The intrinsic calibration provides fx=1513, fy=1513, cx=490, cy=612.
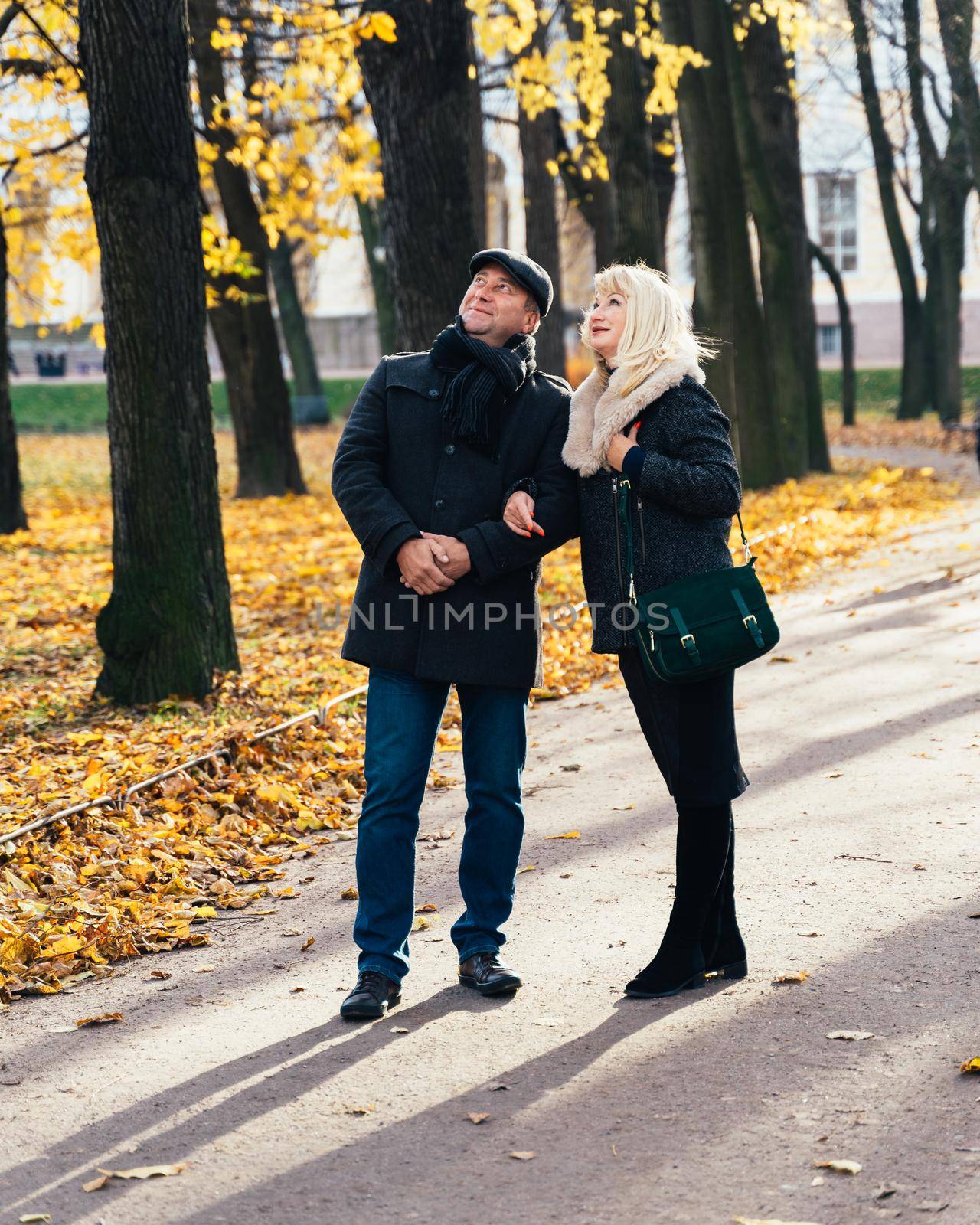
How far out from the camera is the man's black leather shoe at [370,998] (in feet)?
13.7

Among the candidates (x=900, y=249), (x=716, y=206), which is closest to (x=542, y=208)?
(x=716, y=206)

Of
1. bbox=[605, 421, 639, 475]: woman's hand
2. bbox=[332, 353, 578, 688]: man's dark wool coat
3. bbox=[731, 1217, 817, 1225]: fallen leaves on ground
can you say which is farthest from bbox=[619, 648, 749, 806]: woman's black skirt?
bbox=[731, 1217, 817, 1225]: fallen leaves on ground

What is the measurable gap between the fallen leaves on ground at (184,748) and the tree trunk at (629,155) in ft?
10.5

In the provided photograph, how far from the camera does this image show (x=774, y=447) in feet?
62.4

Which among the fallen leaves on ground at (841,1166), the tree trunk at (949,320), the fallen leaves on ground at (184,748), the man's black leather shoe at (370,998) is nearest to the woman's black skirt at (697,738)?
the man's black leather shoe at (370,998)

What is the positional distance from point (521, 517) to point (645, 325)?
63 centimetres

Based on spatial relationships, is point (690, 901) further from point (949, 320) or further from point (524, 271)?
point (949, 320)

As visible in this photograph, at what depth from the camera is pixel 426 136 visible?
1052 centimetres

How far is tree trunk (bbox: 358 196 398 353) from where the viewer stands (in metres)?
27.2

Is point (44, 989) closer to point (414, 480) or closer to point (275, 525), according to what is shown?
point (414, 480)

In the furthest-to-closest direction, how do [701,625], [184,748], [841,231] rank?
1. [841,231]
2. [184,748]
3. [701,625]

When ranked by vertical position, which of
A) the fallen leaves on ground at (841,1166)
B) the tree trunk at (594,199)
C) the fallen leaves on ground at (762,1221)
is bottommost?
the fallen leaves on ground at (841,1166)

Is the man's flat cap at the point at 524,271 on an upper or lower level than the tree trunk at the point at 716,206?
lower

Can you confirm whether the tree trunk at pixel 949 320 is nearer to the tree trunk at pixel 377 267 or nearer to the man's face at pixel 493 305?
the tree trunk at pixel 377 267
